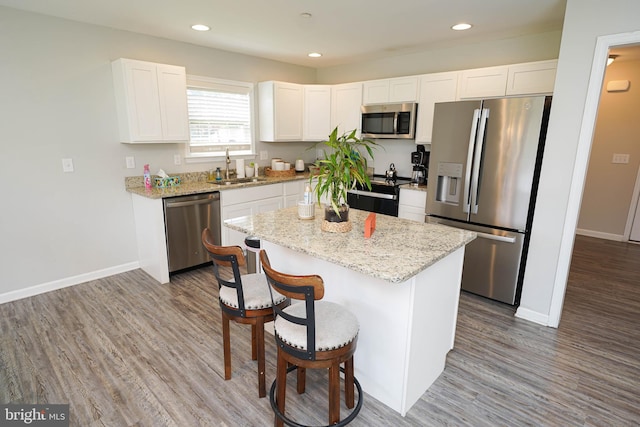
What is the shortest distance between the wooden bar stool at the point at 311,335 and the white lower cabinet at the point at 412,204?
2445 millimetres

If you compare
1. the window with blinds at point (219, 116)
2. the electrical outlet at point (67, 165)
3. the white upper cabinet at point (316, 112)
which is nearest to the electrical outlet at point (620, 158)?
the white upper cabinet at point (316, 112)

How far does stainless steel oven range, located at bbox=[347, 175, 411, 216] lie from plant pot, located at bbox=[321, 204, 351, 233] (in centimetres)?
212

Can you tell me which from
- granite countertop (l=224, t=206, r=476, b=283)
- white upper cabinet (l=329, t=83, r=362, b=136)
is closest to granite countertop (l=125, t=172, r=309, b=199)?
white upper cabinet (l=329, t=83, r=362, b=136)

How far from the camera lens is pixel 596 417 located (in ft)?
6.18

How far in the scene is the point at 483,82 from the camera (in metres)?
3.61

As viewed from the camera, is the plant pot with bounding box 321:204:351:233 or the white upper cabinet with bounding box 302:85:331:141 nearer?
the plant pot with bounding box 321:204:351:233

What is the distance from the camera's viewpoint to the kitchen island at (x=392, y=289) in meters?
1.73

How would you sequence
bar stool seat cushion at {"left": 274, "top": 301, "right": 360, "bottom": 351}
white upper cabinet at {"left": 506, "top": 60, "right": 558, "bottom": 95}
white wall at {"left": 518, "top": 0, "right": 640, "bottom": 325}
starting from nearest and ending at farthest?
1. bar stool seat cushion at {"left": 274, "top": 301, "right": 360, "bottom": 351}
2. white wall at {"left": 518, "top": 0, "right": 640, "bottom": 325}
3. white upper cabinet at {"left": 506, "top": 60, "right": 558, "bottom": 95}

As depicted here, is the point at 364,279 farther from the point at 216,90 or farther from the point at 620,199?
the point at 620,199

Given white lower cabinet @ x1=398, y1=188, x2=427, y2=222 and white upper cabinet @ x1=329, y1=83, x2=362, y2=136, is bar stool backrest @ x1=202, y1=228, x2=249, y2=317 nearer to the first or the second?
white lower cabinet @ x1=398, y1=188, x2=427, y2=222

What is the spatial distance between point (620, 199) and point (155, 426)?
6.39 meters

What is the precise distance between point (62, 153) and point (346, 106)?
337 centimetres

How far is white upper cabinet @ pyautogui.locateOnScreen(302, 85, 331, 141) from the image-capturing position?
493 centimetres

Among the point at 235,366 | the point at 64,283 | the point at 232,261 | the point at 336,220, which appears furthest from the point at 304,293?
the point at 64,283
